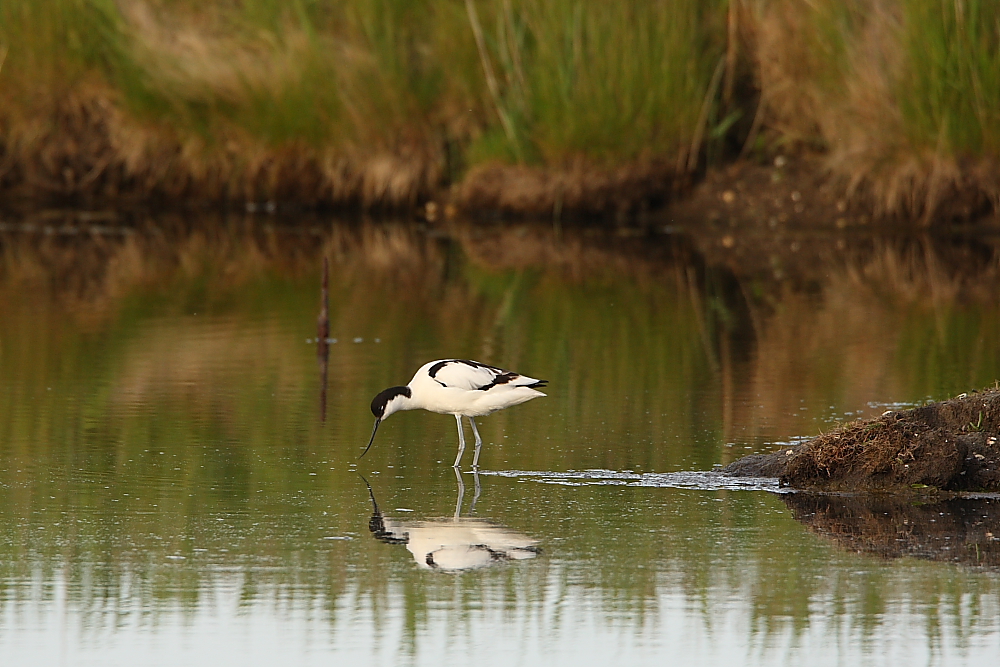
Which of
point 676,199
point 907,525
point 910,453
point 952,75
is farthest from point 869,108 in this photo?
point 907,525

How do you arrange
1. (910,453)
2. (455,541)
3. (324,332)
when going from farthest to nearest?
(324,332)
(910,453)
(455,541)

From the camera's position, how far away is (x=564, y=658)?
538 cm

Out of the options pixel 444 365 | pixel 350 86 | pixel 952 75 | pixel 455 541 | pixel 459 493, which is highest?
pixel 350 86

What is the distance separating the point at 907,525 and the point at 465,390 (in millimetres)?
2163

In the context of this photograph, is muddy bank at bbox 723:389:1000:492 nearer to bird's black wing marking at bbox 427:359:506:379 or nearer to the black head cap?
bird's black wing marking at bbox 427:359:506:379

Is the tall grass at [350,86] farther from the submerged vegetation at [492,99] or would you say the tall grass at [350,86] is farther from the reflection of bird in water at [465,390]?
the reflection of bird in water at [465,390]

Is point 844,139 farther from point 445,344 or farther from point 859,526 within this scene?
point 859,526

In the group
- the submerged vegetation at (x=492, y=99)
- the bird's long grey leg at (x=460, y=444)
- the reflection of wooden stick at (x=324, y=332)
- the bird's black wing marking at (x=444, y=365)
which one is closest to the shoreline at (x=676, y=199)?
the submerged vegetation at (x=492, y=99)

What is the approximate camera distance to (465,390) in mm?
8219

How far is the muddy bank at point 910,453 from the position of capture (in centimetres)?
746

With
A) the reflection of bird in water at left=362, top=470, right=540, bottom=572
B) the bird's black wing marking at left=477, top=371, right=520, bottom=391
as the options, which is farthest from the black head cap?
the reflection of bird in water at left=362, top=470, right=540, bottom=572

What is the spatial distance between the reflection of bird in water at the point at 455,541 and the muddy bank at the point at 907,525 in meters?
1.16

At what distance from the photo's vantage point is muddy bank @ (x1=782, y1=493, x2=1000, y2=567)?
6.55m

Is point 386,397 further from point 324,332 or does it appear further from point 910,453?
point 324,332
